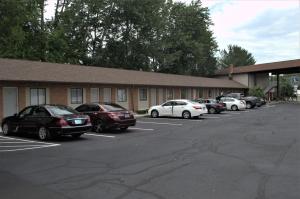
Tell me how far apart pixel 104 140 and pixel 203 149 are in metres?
4.41

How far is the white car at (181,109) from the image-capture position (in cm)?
2541

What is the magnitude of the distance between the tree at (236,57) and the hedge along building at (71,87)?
261ft

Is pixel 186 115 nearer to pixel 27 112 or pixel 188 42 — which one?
pixel 27 112

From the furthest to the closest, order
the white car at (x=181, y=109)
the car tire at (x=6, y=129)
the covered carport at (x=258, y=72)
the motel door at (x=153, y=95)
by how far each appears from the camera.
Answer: the covered carport at (x=258, y=72), the motel door at (x=153, y=95), the white car at (x=181, y=109), the car tire at (x=6, y=129)

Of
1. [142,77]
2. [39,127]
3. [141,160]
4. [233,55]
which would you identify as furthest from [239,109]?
[233,55]

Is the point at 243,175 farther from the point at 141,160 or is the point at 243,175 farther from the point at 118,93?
the point at 118,93

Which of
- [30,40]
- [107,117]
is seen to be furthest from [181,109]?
[30,40]

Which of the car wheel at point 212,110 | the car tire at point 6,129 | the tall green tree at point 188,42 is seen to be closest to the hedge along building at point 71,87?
the car tire at point 6,129

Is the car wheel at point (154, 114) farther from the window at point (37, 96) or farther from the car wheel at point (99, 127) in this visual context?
the car wheel at point (99, 127)

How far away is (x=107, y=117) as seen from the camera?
16.5 meters

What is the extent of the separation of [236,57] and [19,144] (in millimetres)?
110438

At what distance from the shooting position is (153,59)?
56.4 m

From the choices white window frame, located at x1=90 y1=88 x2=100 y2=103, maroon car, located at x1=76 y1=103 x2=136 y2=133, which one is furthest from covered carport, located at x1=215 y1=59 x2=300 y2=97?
maroon car, located at x1=76 y1=103 x2=136 y2=133

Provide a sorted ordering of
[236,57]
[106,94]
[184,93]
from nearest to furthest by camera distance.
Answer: [106,94] < [184,93] < [236,57]
